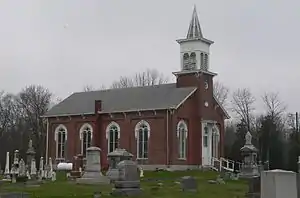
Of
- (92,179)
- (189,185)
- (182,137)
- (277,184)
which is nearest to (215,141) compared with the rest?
(182,137)

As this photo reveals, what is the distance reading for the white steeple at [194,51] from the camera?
49781 mm

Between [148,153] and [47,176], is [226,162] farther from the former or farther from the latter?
[47,176]

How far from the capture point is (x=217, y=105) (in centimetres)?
5222

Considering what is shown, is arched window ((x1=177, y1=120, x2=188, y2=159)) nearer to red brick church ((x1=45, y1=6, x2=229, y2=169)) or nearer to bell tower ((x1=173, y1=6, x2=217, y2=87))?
red brick church ((x1=45, y1=6, x2=229, y2=169))

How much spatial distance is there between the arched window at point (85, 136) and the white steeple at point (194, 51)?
415 inches

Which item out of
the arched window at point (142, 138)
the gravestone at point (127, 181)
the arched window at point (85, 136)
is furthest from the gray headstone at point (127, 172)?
the arched window at point (85, 136)

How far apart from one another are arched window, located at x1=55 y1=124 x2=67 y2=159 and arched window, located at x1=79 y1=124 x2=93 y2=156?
2.11 m

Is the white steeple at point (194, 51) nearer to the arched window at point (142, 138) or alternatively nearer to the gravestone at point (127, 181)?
the arched window at point (142, 138)

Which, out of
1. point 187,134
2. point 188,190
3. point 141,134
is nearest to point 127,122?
point 141,134

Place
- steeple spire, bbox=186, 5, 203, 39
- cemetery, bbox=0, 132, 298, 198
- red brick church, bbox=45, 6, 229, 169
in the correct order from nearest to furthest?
cemetery, bbox=0, 132, 298, 198 → red brick church, bbox=45, 6, 229, 169 → steeple spire, bbox=186, 5, 203, 39

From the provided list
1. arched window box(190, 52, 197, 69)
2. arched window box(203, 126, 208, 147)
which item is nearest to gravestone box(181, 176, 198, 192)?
arched window box(203, 126, 208, 147)

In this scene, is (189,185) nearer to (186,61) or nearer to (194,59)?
(194,59)

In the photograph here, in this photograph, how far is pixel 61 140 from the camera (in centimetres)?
5481

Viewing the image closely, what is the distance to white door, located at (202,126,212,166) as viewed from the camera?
49.9 m
